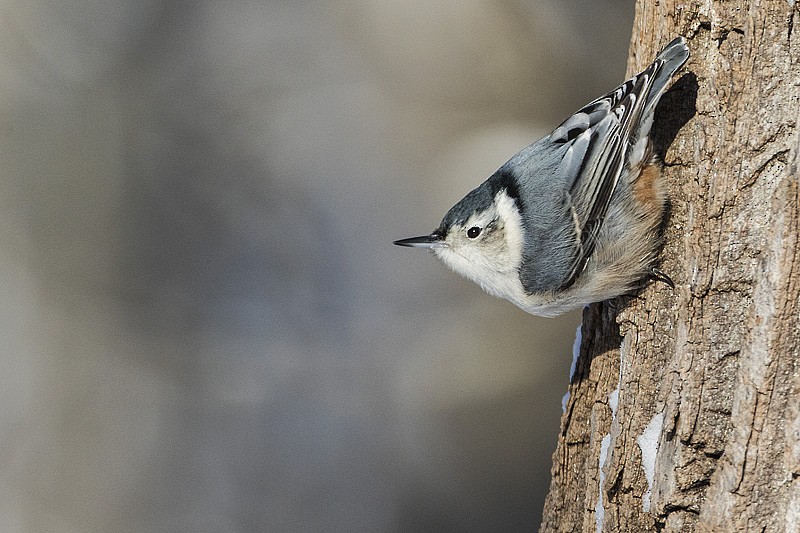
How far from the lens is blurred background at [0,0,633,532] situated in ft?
13.4

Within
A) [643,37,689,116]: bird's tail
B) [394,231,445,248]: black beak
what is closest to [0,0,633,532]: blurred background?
[394,231,445,248]: black beak

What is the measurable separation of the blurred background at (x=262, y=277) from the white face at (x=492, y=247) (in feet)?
4.98

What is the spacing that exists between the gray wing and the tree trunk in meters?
0.10

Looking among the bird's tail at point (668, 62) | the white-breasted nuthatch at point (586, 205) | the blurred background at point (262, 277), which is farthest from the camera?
the blurred background at point (262, 277)

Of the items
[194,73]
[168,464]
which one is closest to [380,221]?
[194,73]

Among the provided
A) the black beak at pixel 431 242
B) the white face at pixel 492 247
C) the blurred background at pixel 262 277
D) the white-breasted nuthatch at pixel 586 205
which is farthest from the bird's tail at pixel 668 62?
the blurred background at pixel 262 277

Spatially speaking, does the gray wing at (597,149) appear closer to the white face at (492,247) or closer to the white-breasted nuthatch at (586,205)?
the white-breasted nuthatch at (586,205)

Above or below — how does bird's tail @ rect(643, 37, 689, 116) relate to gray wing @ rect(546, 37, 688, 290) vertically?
above

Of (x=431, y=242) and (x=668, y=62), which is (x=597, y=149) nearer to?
(x=668, y=62)

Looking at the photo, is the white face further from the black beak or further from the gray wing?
the gray wing

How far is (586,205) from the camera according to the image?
2.22m

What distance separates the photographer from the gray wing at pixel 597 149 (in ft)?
6.98

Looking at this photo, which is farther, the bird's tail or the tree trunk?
the bird's tail

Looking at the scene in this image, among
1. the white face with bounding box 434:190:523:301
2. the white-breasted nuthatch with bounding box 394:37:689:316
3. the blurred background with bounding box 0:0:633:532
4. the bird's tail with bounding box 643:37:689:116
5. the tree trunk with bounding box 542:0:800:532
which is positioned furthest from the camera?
the blurred background with bounding box 0:0:633:532
